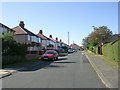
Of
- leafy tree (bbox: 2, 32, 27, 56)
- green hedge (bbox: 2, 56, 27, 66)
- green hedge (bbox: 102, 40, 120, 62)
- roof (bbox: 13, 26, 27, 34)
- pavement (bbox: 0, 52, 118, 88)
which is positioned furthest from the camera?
roof (bbox: 13, 26, 27, 34)

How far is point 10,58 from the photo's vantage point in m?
32.8

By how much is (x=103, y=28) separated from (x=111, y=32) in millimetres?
3729

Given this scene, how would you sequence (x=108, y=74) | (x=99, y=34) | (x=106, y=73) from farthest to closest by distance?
1. (x=99, y=34)
2. (x=106, y=73)
3. (x=108, y=74)

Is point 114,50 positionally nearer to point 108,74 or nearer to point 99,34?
point 108,74

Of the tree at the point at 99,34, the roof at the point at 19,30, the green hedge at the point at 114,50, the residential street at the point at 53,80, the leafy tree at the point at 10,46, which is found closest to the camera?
the residential street at the point at 53,80

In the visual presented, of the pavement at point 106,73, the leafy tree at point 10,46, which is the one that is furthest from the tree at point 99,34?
the pavement at point 106,73

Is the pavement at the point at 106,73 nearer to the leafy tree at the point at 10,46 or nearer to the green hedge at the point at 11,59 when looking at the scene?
the green hedge at the point at 11,59

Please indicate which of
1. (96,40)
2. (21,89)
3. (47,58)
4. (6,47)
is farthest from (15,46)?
(96,40)

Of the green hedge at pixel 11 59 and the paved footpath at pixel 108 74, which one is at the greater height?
the green hedge at pixel 11 59

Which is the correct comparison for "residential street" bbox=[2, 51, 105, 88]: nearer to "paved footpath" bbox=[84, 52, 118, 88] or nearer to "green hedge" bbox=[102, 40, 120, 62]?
"paved footpath" bbox=[84, 52, 118, 88]

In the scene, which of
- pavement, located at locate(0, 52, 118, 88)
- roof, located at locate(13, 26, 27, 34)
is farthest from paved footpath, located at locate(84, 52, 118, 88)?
roof, located at locate(13, 26, 27, 34)

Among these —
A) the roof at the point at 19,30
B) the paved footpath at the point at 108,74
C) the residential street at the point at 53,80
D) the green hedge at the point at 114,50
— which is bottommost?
the residential street at the point at 53,80

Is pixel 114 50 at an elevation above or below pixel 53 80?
above

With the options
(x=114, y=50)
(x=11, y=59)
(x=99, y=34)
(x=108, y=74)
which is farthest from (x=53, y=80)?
(x=99, y=34)
